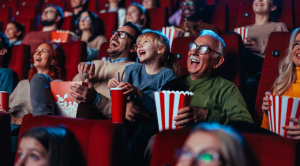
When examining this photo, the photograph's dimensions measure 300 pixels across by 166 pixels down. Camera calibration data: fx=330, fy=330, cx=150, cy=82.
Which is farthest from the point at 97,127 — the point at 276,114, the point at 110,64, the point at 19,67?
the point at 19,67

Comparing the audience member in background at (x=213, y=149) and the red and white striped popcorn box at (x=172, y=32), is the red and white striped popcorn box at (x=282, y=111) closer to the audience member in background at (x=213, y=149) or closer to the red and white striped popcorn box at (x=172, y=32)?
the audience member in background at (x=213, y=149)

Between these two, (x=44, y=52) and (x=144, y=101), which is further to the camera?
(x=44, y=52)

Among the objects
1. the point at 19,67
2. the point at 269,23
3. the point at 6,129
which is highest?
the point at 269,23

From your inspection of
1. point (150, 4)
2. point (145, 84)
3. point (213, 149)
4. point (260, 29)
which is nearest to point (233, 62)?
point (145, 84)

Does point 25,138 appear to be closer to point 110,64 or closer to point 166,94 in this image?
point 166,94

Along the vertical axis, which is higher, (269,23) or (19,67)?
(269,23)

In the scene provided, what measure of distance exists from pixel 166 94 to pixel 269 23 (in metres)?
0.98

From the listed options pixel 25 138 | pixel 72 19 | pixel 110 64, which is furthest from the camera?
pixel 72 19

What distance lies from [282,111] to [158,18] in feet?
4.23

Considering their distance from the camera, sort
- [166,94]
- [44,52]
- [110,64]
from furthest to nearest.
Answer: [44,52] < [110,64] < [166,94]

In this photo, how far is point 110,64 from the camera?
1143mm

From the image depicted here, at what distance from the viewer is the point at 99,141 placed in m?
0.57

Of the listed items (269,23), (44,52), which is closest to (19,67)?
(44,52)

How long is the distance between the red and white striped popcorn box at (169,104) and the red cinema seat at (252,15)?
3.38 feet
